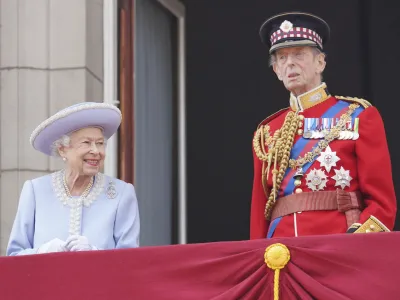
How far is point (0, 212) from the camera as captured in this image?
746 centimetres

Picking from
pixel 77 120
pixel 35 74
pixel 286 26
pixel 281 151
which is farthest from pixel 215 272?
pixel 35 74

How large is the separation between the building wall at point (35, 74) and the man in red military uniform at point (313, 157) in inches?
56.5

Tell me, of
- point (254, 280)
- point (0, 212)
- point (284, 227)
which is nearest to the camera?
point (254, 280)

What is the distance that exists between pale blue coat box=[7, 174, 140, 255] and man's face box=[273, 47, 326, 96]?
2.90ft

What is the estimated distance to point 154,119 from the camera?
8594 millimetres

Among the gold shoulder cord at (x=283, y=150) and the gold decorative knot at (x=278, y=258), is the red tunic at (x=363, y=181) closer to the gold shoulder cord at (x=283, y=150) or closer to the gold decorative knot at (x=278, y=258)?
the gold shoulder cord at (x=283, y=150)

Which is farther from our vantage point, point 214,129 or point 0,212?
point 214,129

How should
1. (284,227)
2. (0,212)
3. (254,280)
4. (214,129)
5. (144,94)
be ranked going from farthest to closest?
(214,129)
(144,94)
(0,212)
(284,227)
(254,280)

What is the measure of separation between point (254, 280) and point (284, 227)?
2.35ft

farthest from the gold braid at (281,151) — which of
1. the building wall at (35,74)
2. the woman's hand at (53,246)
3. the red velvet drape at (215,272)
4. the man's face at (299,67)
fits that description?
the building wall at (35,74)

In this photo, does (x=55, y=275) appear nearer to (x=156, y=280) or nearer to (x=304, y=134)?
(x=156, y=280)

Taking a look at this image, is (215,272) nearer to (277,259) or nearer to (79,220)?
(277,259)

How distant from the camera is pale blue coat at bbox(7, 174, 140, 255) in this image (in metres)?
6.13

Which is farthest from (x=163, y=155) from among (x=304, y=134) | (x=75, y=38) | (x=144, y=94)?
(x=304, y=134)
